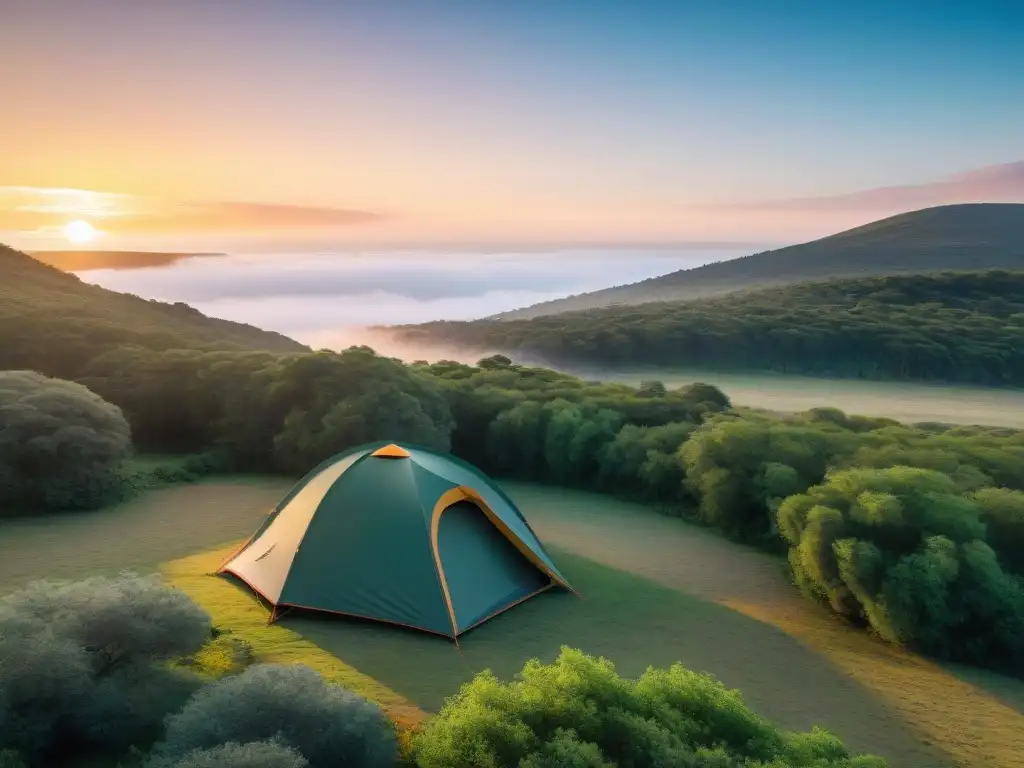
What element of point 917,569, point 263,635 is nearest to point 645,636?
point 917,569

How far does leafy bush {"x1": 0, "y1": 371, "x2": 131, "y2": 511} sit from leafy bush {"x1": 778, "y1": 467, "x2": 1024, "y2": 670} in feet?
41.7

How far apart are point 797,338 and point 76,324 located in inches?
1497

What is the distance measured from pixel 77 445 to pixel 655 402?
13.0m

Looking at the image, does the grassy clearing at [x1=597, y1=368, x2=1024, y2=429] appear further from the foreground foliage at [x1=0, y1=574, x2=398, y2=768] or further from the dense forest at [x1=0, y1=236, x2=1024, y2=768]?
the foreground foliage at [x1=0, y1=574, x2=398, y2=768]

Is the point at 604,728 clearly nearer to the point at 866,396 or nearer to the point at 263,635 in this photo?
the point at 263,635

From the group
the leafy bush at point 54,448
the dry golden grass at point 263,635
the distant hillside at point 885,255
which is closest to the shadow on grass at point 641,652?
the dry golden grass at point 263,635

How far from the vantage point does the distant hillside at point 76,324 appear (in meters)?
23.7

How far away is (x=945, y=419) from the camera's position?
101 ft

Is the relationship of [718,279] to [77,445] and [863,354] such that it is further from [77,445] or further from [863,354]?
[77,445]

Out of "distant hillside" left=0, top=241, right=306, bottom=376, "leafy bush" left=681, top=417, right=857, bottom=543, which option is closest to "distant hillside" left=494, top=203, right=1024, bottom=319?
"distant hillside" left=0, top=241, right=306, bottom=376

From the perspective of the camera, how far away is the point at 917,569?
9867 millimetres

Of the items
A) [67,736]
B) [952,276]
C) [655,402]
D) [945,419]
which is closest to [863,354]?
[945,419]

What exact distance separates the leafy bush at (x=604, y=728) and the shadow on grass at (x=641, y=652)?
188 cm

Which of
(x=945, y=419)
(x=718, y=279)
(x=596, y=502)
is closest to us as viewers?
(x=596, y=502)
